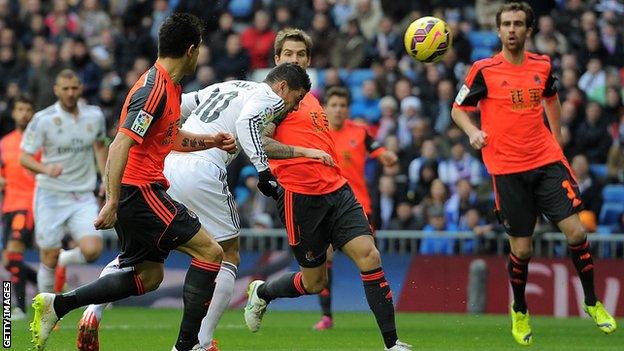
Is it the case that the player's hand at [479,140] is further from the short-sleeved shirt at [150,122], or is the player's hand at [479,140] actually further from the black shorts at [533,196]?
the short-sleeved shirt at [150,122]

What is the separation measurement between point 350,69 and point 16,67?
6.42m

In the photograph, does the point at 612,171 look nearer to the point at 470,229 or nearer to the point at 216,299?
the point at 470,229

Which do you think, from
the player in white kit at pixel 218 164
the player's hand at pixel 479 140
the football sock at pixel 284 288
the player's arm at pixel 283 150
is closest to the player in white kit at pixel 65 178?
the football sock at pixel 284 288

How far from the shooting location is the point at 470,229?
17.5m

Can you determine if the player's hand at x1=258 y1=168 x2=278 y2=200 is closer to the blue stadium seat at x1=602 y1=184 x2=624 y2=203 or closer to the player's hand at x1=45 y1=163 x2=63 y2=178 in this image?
the player's hand at x1=45 y1=163 x2=63 y2=178

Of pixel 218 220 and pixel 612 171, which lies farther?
pixel 612 171

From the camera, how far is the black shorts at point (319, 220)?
10180 millimetres

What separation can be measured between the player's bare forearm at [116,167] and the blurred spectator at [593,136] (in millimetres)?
11013

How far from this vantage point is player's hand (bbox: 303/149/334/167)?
10.0 metres

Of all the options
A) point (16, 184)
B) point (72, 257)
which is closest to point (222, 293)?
point (72, 257)

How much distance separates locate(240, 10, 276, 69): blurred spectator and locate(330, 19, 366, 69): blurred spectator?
3.98 ft

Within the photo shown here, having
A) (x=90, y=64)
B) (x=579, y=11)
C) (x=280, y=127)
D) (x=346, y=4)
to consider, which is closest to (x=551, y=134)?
(x=280, y=127)

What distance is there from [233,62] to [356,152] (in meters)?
8.42

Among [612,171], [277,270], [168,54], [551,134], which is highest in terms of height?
[168,54]
